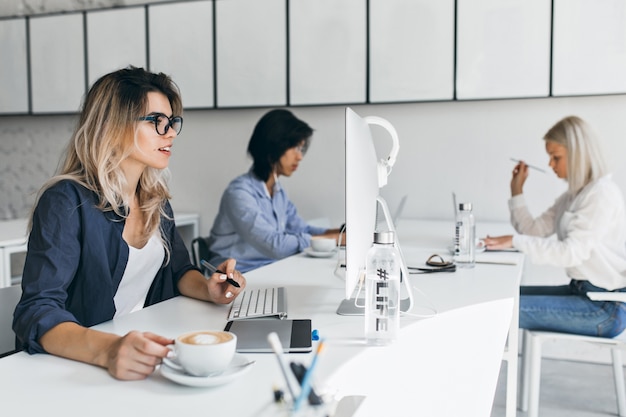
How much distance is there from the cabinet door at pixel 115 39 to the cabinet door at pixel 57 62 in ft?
0.29

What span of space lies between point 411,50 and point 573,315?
1.87 m

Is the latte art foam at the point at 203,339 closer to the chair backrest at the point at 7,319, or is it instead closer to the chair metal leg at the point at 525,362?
the chair backrest at the point at 7,319

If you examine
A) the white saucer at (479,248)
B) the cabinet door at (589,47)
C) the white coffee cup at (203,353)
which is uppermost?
the cabinet door at (589,47)

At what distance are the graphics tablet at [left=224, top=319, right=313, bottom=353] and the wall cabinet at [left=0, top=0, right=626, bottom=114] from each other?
8.25 ft

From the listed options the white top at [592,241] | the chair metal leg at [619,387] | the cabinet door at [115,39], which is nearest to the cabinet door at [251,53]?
the cabinet door at [115,39]

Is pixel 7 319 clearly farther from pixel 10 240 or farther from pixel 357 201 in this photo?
pixel 10 240

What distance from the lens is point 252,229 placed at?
2.64 meters

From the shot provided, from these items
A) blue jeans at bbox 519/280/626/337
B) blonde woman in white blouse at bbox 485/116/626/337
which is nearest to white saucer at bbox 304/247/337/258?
A: blonde woman in white blouse at bbox 485/116/626/337

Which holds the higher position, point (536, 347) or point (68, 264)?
point (68, 264)

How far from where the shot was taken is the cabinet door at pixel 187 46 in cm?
393

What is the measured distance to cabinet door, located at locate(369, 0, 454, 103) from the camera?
343 centimetres

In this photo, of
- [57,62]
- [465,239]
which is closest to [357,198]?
[465,239]

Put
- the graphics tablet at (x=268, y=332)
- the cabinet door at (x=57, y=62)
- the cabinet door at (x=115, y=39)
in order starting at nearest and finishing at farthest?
the graphics tablet at (x=268, y=332)
the cabinet door at (x=115, y=39)
the cabinet door at (x=57, y=62)

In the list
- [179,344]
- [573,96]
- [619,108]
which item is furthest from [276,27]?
[179,344]
